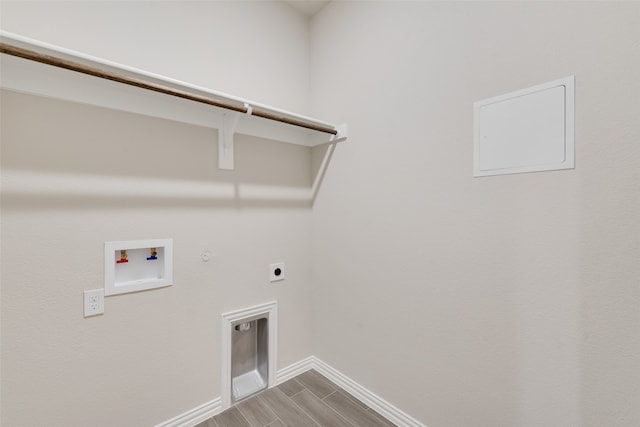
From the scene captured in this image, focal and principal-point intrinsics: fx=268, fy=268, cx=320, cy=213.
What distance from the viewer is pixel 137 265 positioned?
4.56 ft

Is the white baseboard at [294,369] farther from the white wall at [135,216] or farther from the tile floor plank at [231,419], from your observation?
the tile floor plank at [231,419]

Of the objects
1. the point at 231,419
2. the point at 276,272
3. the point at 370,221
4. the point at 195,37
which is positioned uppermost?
the point at 195,37

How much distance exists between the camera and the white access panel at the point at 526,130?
980mm

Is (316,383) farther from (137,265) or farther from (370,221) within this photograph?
(137,265)

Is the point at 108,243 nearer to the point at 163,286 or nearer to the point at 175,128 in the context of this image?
the point at 163,286

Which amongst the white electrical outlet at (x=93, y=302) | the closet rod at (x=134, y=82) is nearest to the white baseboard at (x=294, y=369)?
the white electrical outlet at (x=93, y=302)

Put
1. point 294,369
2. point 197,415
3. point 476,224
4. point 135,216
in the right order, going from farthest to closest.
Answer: point 294,369, point 197,415, point 135,216, point 476,224

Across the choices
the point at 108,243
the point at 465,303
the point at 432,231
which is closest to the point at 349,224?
the point at 432,231

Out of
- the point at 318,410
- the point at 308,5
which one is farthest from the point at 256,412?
the point at 308,5

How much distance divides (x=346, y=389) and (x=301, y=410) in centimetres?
34

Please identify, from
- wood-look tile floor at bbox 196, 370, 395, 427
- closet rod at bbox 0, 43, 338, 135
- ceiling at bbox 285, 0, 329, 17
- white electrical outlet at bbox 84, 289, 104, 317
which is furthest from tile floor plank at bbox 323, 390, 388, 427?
ceiling at bbox 285, 0, 329, 17

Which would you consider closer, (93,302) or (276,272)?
(93,302)

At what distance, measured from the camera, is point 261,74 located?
184 cm

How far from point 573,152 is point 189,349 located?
201 centimetres
